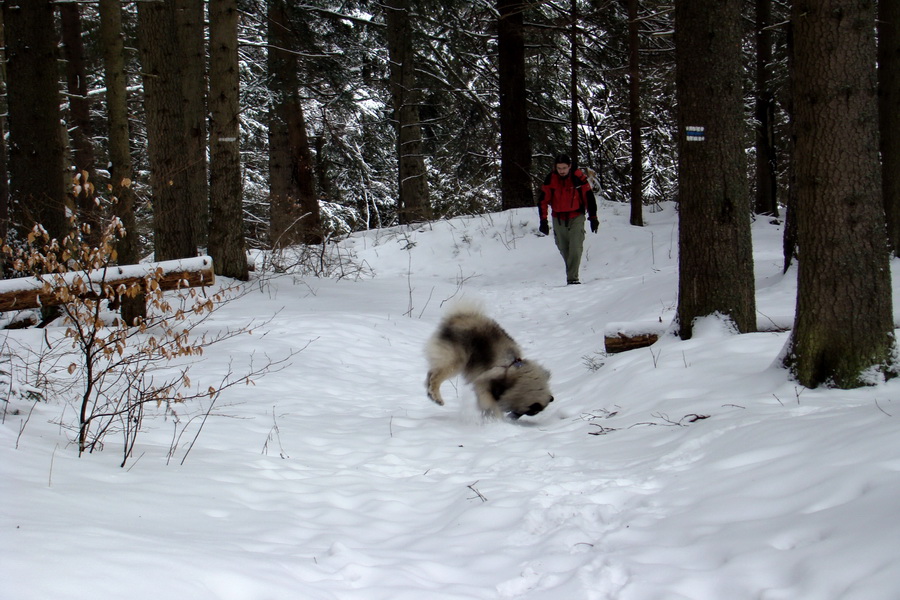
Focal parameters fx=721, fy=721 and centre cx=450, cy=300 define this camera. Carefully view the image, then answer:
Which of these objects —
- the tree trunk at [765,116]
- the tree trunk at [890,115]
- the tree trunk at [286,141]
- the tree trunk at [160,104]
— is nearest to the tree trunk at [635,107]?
the tree trunk at [765,116]

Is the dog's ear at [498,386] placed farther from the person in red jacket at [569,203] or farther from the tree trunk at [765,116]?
the tree trunk at [765,116]

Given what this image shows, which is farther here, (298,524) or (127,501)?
(298,524)

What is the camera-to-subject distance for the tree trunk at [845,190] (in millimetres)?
4715

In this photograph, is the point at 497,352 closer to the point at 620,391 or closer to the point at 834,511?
the point at 620,391

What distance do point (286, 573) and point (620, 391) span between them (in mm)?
4036

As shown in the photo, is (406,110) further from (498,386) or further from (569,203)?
(498,386)

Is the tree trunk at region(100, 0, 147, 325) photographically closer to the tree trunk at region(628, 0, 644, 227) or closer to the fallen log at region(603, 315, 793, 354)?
the fallen log at region(603, 315, 793, 354)

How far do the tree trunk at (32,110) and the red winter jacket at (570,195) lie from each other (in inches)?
314

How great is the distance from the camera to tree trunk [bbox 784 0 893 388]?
4.71 m

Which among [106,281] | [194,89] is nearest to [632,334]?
[106,281]

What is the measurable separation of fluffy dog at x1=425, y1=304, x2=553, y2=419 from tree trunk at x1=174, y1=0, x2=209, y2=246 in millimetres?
6933

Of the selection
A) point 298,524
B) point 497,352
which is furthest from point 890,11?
point 298,524

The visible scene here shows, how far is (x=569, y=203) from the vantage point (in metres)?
13.2

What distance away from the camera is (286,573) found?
282cm
